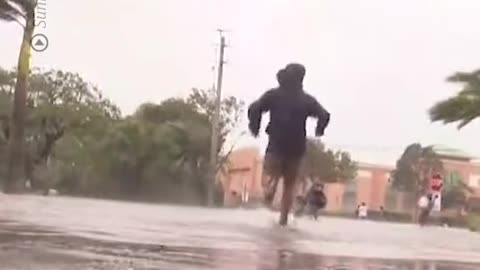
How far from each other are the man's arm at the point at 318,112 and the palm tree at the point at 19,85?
14.8 metres

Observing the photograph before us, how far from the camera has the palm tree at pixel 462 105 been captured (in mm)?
23234

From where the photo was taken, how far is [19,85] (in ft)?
86.9

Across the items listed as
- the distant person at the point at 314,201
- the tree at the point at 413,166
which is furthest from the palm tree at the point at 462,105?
the tree at the point at 413,166

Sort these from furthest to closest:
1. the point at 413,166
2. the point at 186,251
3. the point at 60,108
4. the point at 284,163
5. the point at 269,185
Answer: the point at 413,166, the point at 60,108, the point at 269,185, the point at 284,163, the point at 186,251

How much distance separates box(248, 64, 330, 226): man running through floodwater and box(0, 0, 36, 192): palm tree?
48.3 feet

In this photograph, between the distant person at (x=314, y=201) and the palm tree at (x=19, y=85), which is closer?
the distant person at (x=314, y=201)

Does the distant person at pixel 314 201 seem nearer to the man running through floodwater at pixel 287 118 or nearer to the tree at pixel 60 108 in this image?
the man running through floodwater at pixel 287 118

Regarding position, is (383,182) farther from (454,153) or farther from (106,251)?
(106,251)

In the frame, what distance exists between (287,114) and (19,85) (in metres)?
18.3

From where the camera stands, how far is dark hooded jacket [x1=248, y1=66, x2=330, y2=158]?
915cm

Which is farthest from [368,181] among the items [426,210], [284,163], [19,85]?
[284,163]

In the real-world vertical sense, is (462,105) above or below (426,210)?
above

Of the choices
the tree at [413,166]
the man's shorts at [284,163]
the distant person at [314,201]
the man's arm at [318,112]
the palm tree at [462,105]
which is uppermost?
the tree at [413,166]
